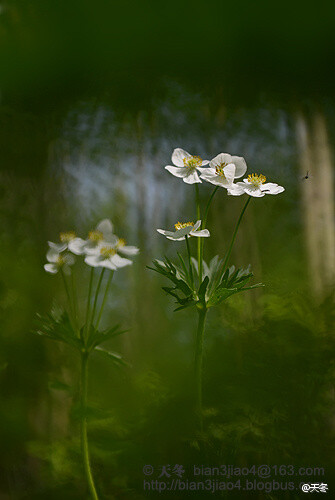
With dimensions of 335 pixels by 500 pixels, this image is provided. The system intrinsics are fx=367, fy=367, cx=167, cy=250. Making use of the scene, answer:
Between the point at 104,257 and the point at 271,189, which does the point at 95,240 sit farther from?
the point at 271,189

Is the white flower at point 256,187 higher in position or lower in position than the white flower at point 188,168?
lower

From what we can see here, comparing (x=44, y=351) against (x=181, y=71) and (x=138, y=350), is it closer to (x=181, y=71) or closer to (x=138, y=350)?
(x=138, y=350)

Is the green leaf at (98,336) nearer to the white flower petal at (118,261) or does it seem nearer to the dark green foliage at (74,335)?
the dark green foliage at (74,335)

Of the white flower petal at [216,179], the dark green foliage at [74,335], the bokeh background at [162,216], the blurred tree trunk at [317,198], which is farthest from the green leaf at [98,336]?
the blurred tree trunk at [317,198]

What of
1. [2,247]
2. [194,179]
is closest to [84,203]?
[2,247]

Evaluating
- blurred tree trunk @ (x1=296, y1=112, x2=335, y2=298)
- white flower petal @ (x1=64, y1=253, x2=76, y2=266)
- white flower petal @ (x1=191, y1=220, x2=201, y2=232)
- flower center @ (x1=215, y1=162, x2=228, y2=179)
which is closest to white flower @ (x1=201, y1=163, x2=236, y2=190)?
flower center @ (x1=215, y1=162, x2=228, y2=179)

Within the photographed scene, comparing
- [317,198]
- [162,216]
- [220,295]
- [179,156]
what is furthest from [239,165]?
[162,216]
